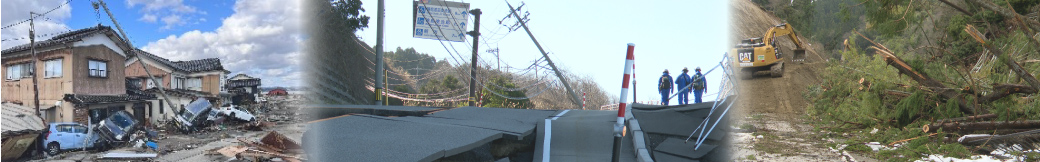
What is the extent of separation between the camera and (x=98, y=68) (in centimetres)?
274

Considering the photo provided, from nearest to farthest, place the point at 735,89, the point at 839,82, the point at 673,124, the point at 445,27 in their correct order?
1. the point at 735,89
2. the point at 673,124
3. the point at 445,27
4. the point at 839,82

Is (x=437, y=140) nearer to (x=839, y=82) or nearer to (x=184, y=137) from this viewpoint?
(x=184, y=137)

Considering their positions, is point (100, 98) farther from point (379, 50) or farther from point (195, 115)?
point (379, 50)

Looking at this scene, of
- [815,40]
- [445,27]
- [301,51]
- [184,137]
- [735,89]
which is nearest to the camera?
[301,51]

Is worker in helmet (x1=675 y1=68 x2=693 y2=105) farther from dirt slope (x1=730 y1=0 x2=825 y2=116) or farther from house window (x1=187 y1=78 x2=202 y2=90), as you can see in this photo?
house window (x1=187 y1=78 x2=202 y2=90)

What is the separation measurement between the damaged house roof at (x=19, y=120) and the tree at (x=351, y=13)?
1.37 metres

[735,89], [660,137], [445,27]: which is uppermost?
[445,27]

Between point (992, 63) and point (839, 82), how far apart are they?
9.85 feet

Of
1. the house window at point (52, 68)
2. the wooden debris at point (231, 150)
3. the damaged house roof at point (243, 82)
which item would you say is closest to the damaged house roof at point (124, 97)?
the house window at point (52, 68)

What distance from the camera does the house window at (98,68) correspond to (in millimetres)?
2682

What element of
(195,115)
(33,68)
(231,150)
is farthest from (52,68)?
(231,150)

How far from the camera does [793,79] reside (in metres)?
19.1

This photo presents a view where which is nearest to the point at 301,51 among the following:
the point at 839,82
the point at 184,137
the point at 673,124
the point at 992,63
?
the point at 184,137

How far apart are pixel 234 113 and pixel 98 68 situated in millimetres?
598
